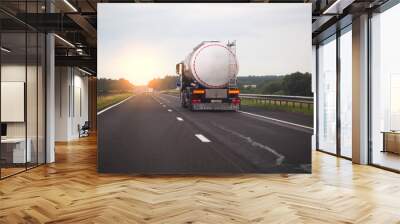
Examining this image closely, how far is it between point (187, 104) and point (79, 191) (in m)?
2.87

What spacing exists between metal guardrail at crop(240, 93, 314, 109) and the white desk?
4278mm

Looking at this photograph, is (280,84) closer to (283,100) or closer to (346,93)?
(283,100)

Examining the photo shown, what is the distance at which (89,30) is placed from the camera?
10117 mm

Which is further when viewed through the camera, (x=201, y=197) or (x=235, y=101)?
(x=235, y=101)

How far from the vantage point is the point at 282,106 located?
7.60 metres

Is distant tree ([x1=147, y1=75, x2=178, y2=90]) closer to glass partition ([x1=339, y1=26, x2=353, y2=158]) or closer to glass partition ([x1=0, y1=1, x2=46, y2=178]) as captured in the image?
glass partition ([x1=0, y1=1, x2=46, y2=178])

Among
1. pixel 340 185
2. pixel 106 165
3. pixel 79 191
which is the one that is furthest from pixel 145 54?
pixel 340 185

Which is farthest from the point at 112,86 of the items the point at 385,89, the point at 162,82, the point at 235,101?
the point at 385,89

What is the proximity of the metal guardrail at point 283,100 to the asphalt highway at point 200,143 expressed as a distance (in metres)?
0.24

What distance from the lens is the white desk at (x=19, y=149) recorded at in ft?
23.7

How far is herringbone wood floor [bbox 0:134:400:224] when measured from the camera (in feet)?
15.0

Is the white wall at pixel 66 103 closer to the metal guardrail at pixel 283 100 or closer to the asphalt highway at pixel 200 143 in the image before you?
the asphalt highway at pixel 200 143

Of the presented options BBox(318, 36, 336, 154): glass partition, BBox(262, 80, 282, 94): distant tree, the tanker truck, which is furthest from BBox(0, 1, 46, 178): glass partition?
BBox(318, 36, 336, 154): glass partition

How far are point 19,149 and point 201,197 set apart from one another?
4022 mm
